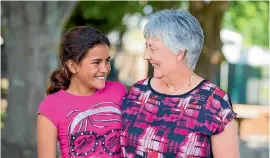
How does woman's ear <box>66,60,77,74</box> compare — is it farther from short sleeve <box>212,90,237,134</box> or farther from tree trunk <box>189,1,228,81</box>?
tree trunk <box>189,1,228,81</box>

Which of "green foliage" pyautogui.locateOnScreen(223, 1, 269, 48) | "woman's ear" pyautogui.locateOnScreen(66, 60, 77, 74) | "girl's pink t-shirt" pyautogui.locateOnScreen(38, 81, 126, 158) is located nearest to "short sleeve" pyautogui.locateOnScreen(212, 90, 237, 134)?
"girl's pink t-shirt" pyautogui.locateOnScreen(38, 81, 126, 158)

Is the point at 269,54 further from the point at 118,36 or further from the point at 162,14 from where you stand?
the point at 162,14

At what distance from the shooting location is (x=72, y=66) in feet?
10.8

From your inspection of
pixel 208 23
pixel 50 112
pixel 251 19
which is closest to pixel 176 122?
pixel 50 112

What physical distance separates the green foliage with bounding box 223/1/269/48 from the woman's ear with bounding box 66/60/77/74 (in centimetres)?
1030

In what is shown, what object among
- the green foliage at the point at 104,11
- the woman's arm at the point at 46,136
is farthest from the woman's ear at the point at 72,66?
the green foliage at the point at 104,11

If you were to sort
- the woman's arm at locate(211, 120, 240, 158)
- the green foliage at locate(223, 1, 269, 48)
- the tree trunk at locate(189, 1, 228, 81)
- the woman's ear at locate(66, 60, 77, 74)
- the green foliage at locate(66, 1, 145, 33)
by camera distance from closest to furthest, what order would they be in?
the woman's arm at locate(211, 120, 240, 158), the woman's ear at locate(66, 60, 77, 74), the tree trunk at locate(189, 1, 228, 81), the green foliage at locate(223, 1, 269, 48), the green foliage at locate(66, 1, 145, 33)

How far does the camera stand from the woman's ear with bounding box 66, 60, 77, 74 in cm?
327

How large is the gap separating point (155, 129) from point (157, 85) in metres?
0.24

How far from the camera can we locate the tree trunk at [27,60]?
7.88m

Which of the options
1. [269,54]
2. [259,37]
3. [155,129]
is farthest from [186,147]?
[269,54]

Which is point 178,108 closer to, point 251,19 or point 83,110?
point 83,110

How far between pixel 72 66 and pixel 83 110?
0.78 feet

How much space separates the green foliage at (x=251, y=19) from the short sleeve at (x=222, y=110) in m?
10.5
